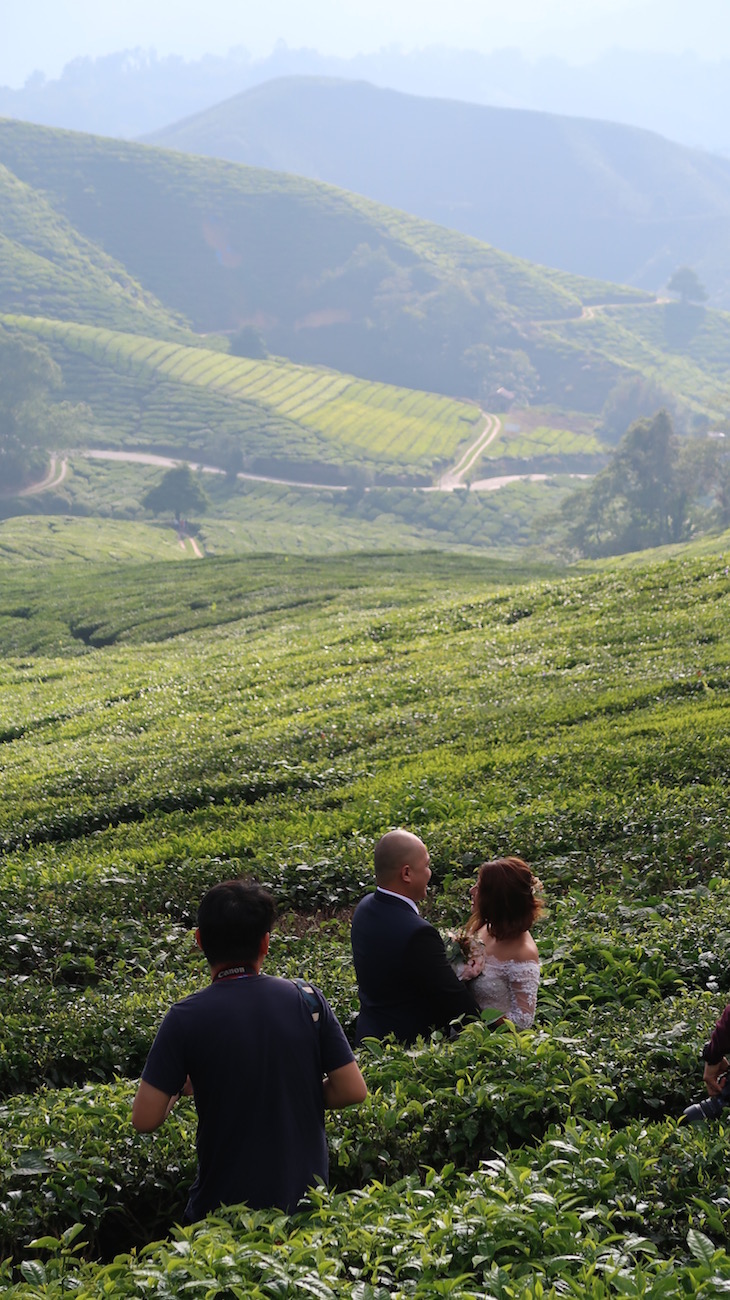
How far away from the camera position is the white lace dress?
22.6 feet

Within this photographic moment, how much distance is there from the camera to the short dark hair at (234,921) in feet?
16.3

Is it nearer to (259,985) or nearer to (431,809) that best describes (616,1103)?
(259,985)

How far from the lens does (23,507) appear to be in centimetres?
12738

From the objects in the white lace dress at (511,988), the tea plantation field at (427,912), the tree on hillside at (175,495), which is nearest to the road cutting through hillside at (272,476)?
the tree on hillside at (175,495)

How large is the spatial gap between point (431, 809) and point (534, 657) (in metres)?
7.81

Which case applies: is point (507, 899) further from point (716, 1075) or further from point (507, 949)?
point (716, 1075)

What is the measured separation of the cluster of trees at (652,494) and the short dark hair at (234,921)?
9865 cm

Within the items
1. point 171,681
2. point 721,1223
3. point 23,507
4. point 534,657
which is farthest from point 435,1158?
point 23,507

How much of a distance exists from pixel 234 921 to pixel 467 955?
2594 mm

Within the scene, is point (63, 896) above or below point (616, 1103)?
below

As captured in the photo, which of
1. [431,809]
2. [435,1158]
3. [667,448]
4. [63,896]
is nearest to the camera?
[435,1158]

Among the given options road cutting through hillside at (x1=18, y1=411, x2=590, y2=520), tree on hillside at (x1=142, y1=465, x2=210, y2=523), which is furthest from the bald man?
road cutting through hillside at (x1=18, y1=411, x2=590, y2=520)

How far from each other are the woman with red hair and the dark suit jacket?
0.17 meters

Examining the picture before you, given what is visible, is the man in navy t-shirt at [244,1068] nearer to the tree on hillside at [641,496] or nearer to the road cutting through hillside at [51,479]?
the tree on hillside at [641,496]
